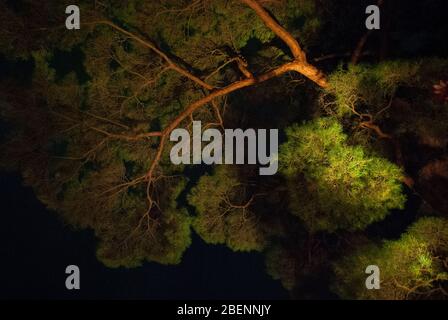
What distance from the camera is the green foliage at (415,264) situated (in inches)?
125

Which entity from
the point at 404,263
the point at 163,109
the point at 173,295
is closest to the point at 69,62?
the point at 163,109

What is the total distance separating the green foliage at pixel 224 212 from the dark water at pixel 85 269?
12872mm

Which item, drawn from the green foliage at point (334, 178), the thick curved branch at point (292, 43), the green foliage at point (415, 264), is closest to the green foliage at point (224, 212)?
the green foliage at point (334, 178)

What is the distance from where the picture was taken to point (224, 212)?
493 centimetres

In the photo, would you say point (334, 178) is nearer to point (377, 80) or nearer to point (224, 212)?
point (377, 80)

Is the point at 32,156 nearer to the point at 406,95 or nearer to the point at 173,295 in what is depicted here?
the point at 406,95

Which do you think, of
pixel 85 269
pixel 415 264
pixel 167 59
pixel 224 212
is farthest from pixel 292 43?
pixel 85 269

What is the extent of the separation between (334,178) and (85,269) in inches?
663

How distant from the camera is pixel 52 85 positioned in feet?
13.0

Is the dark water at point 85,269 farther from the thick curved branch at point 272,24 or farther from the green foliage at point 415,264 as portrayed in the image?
the thick curved branch at point 272,24

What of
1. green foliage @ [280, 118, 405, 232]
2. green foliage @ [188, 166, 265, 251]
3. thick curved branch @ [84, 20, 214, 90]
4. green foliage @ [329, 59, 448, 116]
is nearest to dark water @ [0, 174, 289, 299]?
green foliage @ [188, 166, 265, 251]

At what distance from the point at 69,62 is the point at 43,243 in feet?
32.0

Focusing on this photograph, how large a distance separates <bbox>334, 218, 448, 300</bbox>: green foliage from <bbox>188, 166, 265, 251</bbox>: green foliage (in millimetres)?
2040
